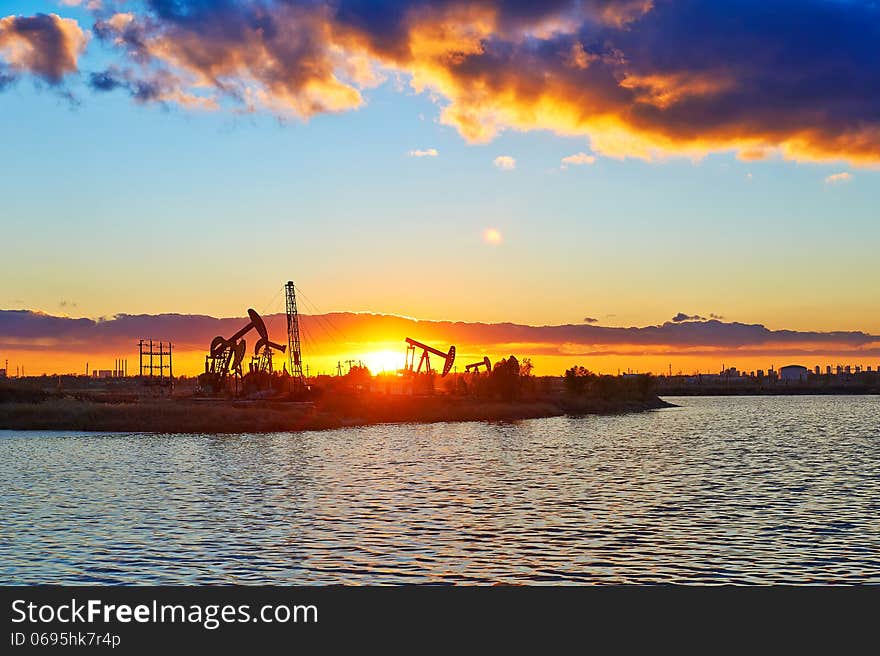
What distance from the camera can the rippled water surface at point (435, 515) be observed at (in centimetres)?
2761

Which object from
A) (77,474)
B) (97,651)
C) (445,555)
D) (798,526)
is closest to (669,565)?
(445,555)

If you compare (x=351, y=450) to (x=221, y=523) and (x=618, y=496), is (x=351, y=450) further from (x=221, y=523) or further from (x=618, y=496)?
(x=221, y=523)

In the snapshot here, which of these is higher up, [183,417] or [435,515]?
[183,417]

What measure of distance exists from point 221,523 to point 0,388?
10527cm

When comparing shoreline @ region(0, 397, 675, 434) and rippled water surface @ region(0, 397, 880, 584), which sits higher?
shoreline @ region(0, 397, 675, 434)

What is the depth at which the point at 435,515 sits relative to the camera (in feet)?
129

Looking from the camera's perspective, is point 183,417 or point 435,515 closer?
point 435,515

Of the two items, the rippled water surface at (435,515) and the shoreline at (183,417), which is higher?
the shoreline at (183,417)

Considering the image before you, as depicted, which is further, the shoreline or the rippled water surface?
the shoreline

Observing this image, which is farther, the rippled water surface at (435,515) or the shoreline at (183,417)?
the shoreline at (183,417)

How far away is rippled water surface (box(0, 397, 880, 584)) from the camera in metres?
27.6

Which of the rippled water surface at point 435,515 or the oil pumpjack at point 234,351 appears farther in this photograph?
the oil pumpjack at point 234,351

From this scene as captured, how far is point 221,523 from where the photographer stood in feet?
122

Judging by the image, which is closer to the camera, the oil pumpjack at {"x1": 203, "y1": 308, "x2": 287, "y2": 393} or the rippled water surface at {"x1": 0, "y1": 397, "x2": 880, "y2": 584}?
the rippled water surface at {"x1": 0, "y1": 397, "x2": 880, "y2": 584}
